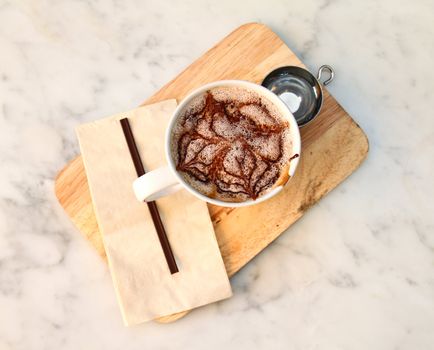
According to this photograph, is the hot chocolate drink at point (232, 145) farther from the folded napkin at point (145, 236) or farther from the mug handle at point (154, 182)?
the folded napkin at point (145, 236)

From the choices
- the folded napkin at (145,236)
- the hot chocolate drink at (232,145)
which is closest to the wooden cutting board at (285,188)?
the folded napkin at (145,236)

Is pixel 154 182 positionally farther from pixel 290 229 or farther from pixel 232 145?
pixel 290 229

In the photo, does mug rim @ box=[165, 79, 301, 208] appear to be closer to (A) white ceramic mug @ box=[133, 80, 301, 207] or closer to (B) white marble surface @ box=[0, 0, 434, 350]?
(A) white ceramic mug @ box=[133, 80, 301, 207]

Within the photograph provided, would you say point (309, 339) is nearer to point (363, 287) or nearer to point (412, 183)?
point (363, 287)

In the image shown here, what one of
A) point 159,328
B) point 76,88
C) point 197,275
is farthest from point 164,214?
point 76,88

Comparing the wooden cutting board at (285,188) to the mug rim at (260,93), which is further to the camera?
the wooden cutting board at (285,188)

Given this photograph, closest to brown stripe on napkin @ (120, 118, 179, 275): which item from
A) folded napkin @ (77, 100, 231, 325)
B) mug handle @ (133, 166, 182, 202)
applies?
folded napkin @ (77, 100, 231, 325)

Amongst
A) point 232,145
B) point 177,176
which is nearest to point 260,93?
point 232,145
